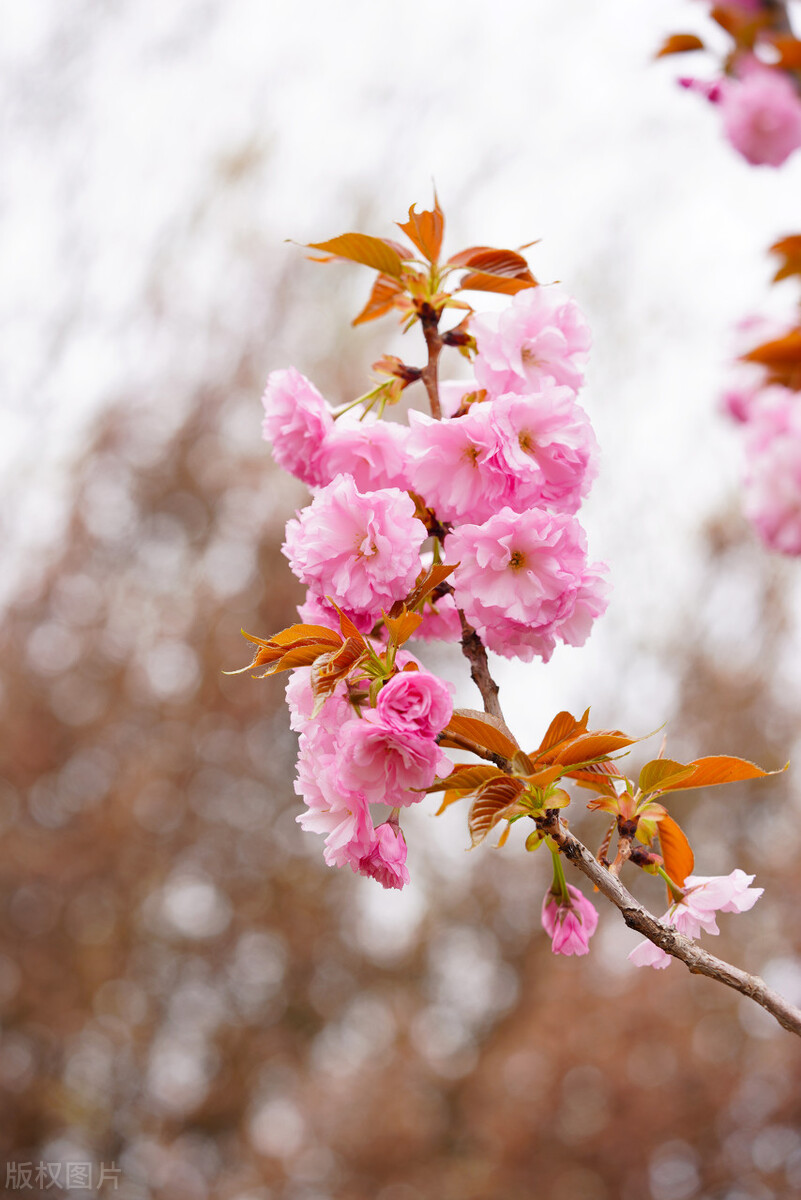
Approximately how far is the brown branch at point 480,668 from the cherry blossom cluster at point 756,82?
0.55 metres

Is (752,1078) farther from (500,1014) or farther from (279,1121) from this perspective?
(279,1121)

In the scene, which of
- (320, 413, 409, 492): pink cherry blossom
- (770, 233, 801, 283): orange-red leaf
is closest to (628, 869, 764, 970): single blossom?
(320, 413, 409, 492): pink cherry blossom

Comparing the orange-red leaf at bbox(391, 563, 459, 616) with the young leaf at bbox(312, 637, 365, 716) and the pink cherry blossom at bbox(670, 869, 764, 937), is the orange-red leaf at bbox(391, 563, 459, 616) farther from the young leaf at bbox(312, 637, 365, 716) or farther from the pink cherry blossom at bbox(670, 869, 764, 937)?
the pink cherry blossom at bbox(670, 869, 764, 937)

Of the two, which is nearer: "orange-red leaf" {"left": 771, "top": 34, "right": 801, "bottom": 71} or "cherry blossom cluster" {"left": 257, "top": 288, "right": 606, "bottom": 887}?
"cherry blossom cluster" {"left": 257, "top": 288, "right": 606, "bottom": 887}

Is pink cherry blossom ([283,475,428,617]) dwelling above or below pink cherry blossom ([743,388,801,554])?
above

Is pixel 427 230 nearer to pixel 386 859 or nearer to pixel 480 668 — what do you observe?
pixel 480 668

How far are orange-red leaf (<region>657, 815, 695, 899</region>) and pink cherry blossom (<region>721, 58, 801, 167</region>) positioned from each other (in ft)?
2.49

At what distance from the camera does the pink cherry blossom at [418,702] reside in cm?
56

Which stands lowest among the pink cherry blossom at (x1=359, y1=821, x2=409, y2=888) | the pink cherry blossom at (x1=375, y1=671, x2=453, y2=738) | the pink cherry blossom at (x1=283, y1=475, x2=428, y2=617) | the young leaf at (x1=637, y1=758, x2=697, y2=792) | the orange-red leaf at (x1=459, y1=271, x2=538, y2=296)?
the pink cherry blossom at (x1=359, y1=821, x2=409, y2=888)

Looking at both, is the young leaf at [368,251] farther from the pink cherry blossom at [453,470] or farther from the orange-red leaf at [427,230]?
the pink cherry blossom at [453,470]

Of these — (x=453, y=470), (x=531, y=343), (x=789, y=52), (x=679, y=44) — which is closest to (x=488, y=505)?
(x=453, y=470)

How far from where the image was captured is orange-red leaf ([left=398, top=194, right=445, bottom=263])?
0.79 m

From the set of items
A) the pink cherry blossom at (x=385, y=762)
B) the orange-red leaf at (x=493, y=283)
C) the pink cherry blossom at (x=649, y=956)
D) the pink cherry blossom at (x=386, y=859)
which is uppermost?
the orange-red leaf at (x=493, y=283)

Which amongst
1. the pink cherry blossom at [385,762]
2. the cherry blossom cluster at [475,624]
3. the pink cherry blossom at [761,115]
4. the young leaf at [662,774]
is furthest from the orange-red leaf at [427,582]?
the pink cherry blossom at [761,115]
